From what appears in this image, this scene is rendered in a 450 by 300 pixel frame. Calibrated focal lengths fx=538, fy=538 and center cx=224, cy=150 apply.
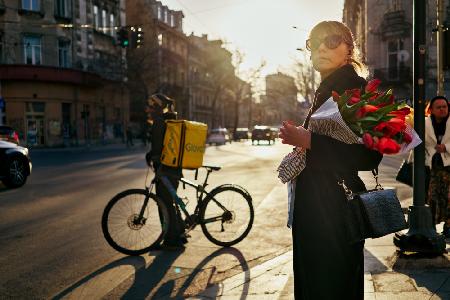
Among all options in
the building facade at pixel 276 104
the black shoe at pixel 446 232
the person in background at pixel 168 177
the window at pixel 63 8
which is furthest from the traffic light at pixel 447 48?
the building facade at pixel 276 104

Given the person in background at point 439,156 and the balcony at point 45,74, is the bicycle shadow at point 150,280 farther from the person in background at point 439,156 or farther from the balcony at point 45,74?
the balcony at point 45,74

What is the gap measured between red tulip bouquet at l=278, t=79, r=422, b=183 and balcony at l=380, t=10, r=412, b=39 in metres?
37.8

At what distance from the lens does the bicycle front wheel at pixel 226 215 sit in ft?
20.6

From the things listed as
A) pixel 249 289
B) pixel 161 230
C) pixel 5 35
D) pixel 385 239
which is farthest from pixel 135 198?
pixel 5 35

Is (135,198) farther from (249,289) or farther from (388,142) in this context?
(388,142)

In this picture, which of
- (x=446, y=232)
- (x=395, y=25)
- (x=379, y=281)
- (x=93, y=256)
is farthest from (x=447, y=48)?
(x=395, y=25)

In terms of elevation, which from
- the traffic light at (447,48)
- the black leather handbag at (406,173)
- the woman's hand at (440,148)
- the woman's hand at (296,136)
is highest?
the traffic light at (447,48)

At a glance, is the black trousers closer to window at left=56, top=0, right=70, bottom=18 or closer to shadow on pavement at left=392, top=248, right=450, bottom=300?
shadow on pavement at left=392, top=248, right=450, bottom=300

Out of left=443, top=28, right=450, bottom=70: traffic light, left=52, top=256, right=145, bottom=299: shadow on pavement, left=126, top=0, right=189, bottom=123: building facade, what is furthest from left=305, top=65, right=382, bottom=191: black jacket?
left=126, top=0, right=189, bottom=123: building facade

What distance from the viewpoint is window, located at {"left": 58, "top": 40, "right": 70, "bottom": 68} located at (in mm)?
38375

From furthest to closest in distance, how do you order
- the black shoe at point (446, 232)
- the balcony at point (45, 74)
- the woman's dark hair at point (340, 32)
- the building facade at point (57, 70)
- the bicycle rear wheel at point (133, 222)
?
1. the building facade at point (57, 70)
2. the balcony at point (45, 74)
3. the black shoe at point (446, 232)
4. the bicycle rear wheel at point (133, 222)
5. the woman's dark hair at point (340, 32)

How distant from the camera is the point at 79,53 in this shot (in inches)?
1582

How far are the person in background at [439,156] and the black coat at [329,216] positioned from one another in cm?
418

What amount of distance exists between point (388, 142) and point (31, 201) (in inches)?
362
